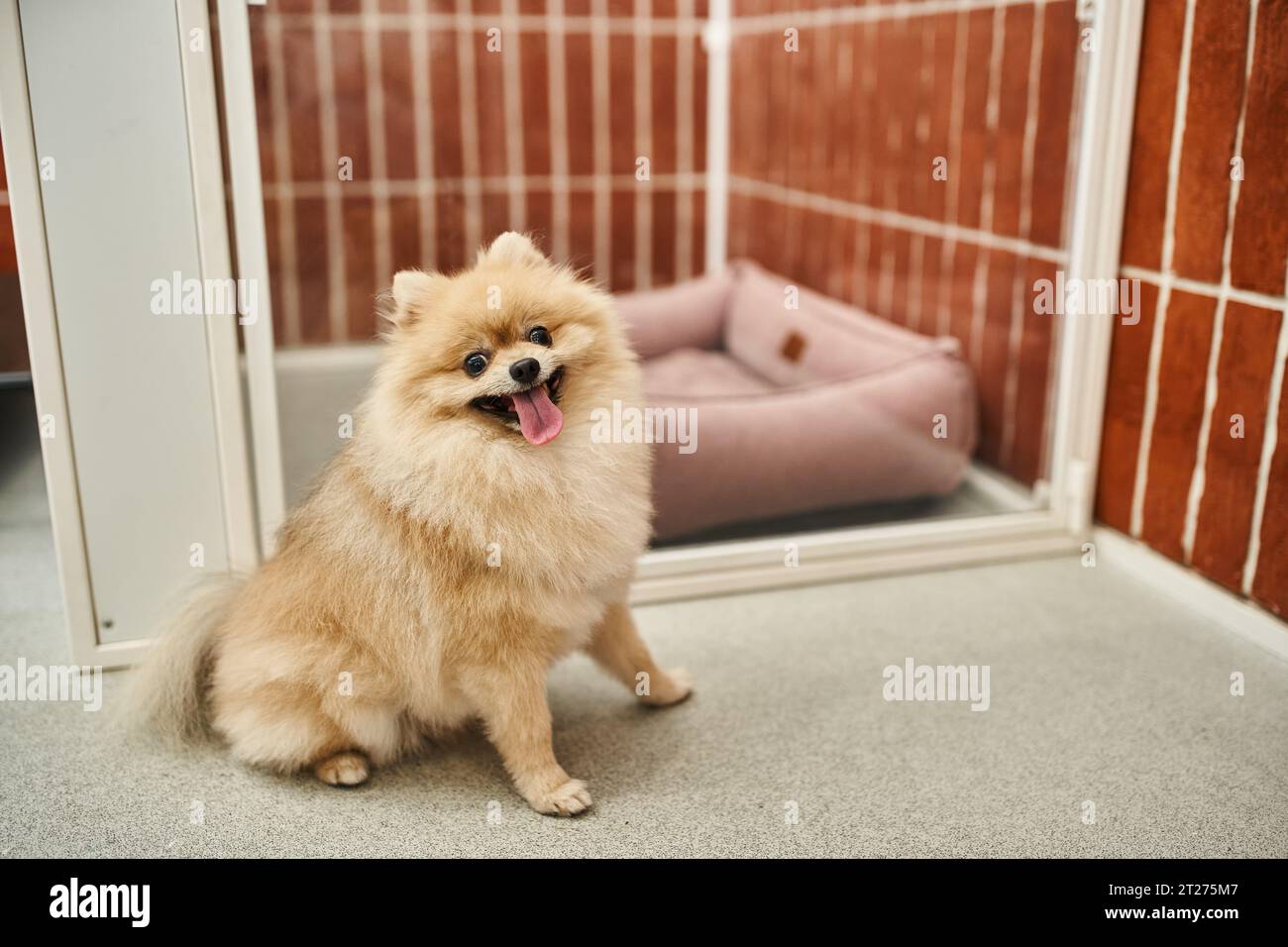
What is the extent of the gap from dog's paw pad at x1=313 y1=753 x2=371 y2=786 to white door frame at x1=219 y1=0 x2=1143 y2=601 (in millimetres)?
629

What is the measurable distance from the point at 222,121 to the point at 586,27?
1.88 meters

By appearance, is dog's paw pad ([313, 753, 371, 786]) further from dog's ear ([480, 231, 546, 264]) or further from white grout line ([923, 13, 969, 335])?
white grout line ([923, 13, 969, 335])

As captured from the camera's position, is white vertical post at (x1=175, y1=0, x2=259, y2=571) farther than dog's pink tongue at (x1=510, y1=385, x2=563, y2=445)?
Yes

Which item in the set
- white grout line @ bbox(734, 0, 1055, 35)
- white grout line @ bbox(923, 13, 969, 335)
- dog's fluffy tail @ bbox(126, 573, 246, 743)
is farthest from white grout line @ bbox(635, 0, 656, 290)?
dog's fluffy tail @ bbox(126, 573, 246, 743)

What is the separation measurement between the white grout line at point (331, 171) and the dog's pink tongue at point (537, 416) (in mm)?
1252

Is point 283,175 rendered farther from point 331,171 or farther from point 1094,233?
point 1094,233

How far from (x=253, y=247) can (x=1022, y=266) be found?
178 centimetres

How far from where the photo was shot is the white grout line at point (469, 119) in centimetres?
338

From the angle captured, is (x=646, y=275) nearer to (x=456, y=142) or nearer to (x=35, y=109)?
(x=456, y=142)

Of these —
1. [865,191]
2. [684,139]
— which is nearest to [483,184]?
[684,139]

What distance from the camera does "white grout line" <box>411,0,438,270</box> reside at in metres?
3.25

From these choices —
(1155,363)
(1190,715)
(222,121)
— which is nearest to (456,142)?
(222,121)

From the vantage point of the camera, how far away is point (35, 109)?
1.88 m

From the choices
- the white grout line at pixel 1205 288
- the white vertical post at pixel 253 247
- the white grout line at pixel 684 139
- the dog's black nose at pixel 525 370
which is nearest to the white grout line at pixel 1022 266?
the white grout line at pixel 1205 288
